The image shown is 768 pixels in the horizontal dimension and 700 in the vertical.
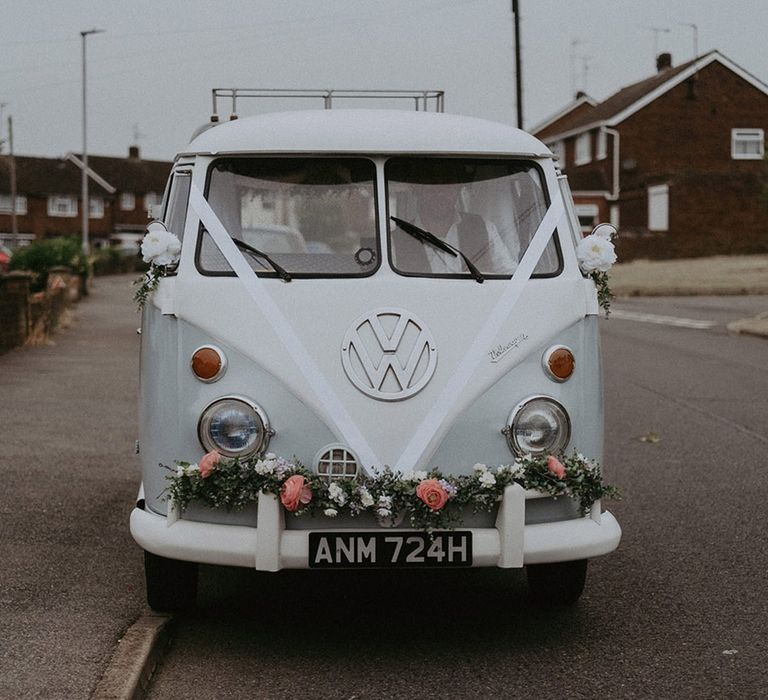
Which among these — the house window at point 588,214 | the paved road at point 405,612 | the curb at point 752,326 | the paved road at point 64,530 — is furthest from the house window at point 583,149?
the paved road at point 405,612

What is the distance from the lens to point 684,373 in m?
15.9

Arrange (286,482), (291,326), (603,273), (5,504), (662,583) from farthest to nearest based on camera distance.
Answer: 1. (5,504)
2. (662,583)
3. (603,273)
4. (291,326)
5. (286,482)

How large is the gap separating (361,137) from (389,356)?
40.6 inches

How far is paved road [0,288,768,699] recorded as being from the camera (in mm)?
4578

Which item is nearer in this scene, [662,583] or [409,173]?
[409,173]

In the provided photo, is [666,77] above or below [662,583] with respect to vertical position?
above

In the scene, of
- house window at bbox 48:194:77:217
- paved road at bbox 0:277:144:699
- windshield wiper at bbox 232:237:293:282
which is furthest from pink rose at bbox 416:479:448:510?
house window at bbox 48:194:77:217

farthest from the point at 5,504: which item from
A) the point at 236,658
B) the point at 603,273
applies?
the point at 603,273

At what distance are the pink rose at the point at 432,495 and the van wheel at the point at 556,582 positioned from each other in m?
0.91

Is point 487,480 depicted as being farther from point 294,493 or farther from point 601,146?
point 601,146

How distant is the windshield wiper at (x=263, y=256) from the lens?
5.06 m

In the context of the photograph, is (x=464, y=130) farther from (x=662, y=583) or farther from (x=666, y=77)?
(x=666, y=77)

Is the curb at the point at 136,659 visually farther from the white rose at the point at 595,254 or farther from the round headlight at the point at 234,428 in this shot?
the white rose at the point at 595,254

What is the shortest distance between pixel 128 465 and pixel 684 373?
8892 mm
